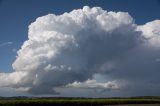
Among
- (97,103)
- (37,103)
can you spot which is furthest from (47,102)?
(97,103)

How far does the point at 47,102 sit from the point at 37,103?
387cm

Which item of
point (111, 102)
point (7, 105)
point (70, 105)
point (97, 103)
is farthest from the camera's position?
point (111, 102)

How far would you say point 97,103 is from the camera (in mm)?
110562

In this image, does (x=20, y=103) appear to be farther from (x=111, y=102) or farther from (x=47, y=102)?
(x=111, y=102)

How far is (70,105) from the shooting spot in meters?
102

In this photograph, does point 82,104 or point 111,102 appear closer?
point 82,104

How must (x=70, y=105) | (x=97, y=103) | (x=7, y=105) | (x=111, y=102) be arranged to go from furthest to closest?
(x=111, y=102) < (x=97, y=103) < (x=70, y=105) < (x=7, y=105)

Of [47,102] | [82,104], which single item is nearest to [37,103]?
[47,102]

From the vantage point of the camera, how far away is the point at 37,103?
95812 mm

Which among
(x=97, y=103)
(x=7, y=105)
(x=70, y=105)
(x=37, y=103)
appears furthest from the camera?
(x=97, y=103)

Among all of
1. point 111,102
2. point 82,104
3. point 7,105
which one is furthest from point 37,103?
point 111,102

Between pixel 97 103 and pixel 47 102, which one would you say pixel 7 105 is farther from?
pixel 97 103

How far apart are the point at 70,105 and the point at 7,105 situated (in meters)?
21.9

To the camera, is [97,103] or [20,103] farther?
[97,103]
